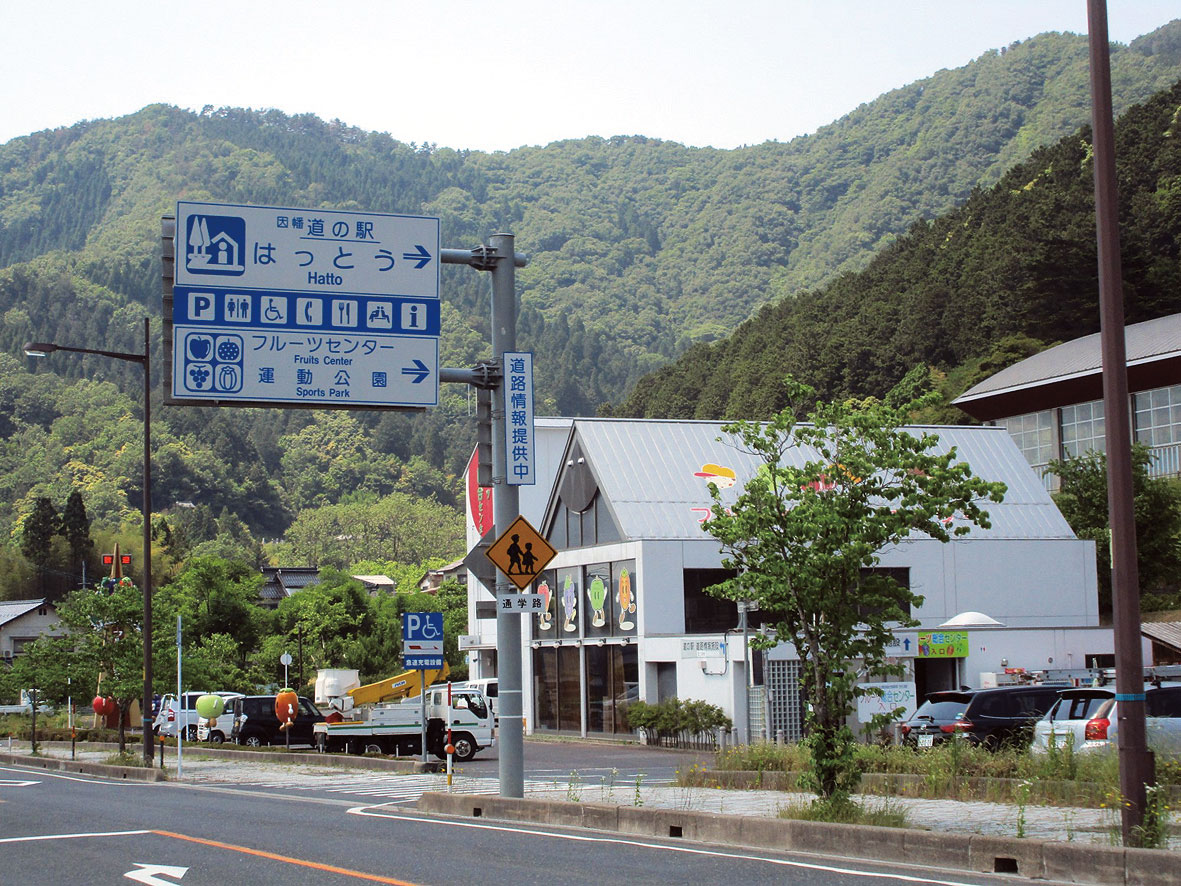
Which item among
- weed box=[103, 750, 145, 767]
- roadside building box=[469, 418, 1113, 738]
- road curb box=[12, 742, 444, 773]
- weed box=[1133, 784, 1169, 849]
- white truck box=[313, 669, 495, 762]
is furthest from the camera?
roadside building box=[469, 418, 1113, 738]

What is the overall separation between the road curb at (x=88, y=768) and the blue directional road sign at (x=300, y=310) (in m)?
15.3

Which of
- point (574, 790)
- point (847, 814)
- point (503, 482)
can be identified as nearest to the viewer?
point (847, 814)

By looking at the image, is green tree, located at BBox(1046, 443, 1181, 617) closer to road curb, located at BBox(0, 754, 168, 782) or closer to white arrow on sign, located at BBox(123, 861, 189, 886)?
road curb, located at BBox(0, 754, 168, 782)

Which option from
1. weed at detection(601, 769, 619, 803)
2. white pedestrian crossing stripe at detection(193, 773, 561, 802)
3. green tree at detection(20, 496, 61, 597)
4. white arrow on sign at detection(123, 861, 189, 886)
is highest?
green tree at detection(20, 496, 61, 597)

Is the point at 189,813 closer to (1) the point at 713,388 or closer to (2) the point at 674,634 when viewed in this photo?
(2) the point at 674,634

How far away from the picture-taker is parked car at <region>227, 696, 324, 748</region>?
3984cm

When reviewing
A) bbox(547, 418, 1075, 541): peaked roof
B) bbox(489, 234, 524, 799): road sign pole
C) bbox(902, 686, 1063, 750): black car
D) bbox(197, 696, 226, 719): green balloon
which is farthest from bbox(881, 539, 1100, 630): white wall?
bbox(489, 234, 524, 799): road sign pole

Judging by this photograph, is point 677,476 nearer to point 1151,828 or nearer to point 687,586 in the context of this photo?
point 687,586


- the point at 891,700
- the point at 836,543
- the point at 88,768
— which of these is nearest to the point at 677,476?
the point at 891,700

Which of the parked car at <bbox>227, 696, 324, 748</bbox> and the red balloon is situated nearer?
the red balloon

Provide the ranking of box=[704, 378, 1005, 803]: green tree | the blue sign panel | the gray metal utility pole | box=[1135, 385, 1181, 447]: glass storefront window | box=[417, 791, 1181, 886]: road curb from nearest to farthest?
box=[417, 791, 1181, 886]: road curb → box=[704, 378, 1005, 803]: green tree → the gray metal utility pole → the blue sign panel → box=[1135, 385, 1181, 447]: glass storefront window

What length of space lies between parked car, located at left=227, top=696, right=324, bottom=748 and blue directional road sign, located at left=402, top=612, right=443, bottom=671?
1398 centimetres

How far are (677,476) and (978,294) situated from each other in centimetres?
4345

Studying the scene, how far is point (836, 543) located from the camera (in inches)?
611
